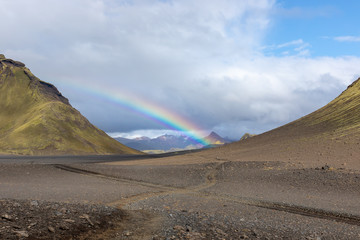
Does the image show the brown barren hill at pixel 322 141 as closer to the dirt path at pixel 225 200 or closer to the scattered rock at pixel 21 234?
the dirt path at pixel 225 200

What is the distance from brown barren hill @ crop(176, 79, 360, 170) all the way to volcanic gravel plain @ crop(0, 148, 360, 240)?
3.93m

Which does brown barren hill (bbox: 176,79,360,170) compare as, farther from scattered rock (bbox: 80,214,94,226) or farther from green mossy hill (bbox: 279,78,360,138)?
scattered rock (bbox: 80,214,94,226)

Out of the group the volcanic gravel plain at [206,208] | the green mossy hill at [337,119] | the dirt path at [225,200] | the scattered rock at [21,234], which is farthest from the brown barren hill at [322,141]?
the scattered rock at [21,234]

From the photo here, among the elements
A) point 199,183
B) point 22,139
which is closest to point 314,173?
point 199,183

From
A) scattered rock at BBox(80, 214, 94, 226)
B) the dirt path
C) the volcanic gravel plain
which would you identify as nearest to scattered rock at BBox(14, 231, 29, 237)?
the volcanic gravel plain

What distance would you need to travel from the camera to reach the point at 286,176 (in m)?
29.2

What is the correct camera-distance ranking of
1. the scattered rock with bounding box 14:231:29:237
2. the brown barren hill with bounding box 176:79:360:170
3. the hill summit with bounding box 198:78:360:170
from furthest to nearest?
1. the hill summit with bounding box 198:78:360:170
2. the brown barren hill with bounding box 176:79:360:170
3. the scattered rock with bounding box 14:231:29:237

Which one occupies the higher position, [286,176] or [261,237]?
[286,176]

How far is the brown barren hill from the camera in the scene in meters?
37.9

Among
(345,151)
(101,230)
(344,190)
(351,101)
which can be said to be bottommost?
(101,230)

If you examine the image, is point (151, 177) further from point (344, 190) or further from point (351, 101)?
point (351, 101)

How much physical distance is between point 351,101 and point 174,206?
64455 mm

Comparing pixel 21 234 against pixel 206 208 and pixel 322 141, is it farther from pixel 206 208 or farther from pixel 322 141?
pixel 322 141

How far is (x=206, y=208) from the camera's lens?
60.5ft
